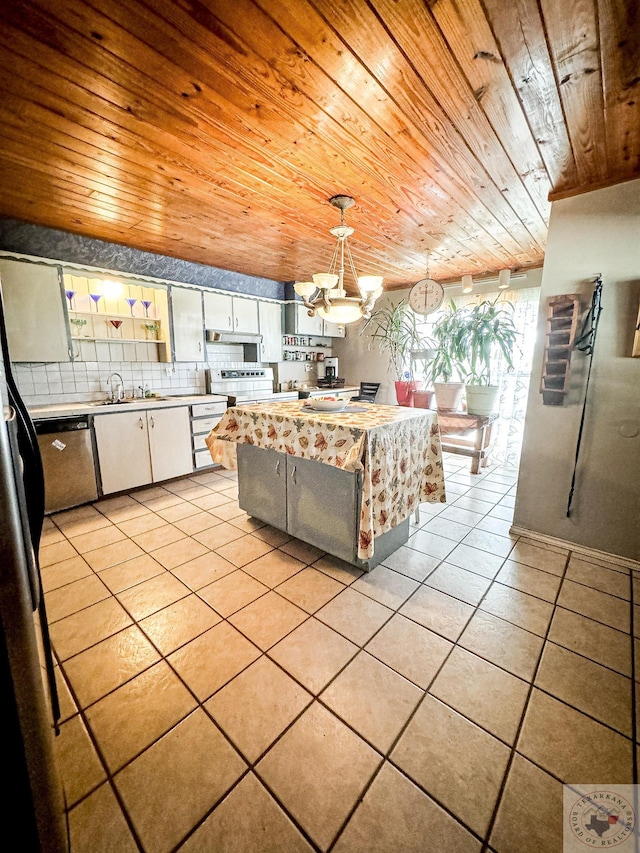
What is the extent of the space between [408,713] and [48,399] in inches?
151

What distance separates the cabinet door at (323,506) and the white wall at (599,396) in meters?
1.56

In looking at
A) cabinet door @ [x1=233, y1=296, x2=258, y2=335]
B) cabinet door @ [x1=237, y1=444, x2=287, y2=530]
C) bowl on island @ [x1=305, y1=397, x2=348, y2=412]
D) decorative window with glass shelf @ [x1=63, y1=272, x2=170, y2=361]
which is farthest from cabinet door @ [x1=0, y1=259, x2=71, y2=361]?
bowl on island @ [x1=305, y1=397, x2=348, y2=412]

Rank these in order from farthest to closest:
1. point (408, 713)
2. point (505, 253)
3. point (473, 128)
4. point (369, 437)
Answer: point (505, 253), point (369, 437), point (473, 128), point (408, 713)

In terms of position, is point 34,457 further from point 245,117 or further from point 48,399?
point 48,399

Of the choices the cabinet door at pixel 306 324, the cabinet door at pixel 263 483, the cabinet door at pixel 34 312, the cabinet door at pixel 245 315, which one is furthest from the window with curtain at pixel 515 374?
the cabinet door at pixel 34 312

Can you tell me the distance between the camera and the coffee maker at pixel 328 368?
5957mm

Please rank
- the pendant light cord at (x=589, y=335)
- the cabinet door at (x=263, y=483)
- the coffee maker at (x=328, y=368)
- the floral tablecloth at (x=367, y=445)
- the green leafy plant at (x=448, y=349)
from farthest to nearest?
1. the coffee maker at (x=328, y=368)
2. the green leafy plant at (x=448, y=349)
3. the cabinet door at (x=263, y=483)
4. the pendant light cord at (x=589, y=335)
5. the floral tablecloth at (x=367, y=445)

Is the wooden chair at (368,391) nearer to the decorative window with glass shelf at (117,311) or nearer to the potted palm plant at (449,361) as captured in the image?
the potted palm plant at (449,361)

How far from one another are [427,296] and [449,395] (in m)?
1.24

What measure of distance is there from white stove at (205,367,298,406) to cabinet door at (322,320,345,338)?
120 cm

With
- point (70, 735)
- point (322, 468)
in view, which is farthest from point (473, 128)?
point (70, 735)

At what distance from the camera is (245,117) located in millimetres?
1656

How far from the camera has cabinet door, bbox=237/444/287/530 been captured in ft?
8.18

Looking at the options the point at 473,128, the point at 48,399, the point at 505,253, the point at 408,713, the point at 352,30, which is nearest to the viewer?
the point at 352,30
